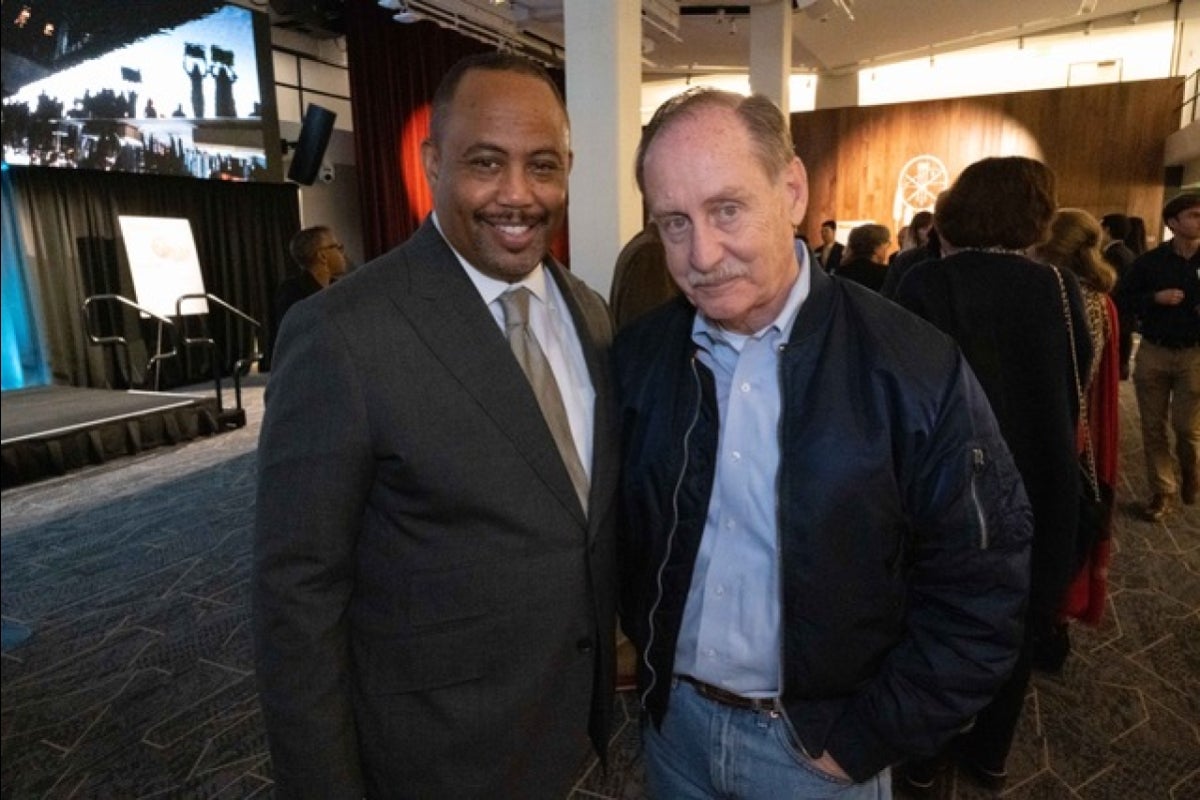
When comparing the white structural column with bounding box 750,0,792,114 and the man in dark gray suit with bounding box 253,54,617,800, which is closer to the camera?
the man in dark gray suit with bounding box 253,54,617,800

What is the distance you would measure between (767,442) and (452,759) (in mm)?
655

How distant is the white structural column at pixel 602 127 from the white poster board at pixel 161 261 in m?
7.02

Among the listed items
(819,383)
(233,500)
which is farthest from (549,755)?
(233,500)

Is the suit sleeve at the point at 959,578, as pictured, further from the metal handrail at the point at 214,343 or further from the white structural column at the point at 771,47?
the white structural column at the point at 771,47

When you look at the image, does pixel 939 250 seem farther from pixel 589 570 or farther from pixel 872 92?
pixel 872 92

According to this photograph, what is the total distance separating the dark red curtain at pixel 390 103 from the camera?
9562 mm

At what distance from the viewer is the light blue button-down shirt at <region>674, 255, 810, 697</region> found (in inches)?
41.7

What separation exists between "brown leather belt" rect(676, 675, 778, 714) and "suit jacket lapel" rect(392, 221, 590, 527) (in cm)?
31

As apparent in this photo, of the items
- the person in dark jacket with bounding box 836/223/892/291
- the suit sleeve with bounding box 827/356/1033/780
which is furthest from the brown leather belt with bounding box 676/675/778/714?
the person in dark jacket with bounding box 836/223/892/291

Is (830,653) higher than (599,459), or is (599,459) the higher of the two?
(599,459)

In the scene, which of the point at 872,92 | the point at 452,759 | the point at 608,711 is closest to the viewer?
the point at 452,759

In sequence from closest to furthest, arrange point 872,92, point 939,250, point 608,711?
point 608,711
point 939,250
point 872,92

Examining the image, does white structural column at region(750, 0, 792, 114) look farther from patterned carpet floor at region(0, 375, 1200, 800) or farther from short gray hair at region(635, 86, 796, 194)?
short gray hair at region(635, 86, 796, 194)

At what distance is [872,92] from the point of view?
12.0 meters
